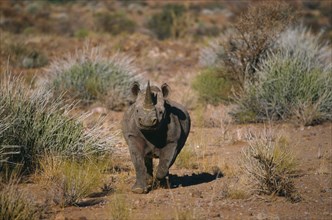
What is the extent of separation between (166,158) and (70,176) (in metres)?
1.25

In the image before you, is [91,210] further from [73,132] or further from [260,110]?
[260,110]

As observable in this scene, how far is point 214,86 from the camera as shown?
57.5 ft

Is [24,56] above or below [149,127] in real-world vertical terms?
below

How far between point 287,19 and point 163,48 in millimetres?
12902

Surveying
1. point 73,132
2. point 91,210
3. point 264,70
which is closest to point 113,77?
point 264,70

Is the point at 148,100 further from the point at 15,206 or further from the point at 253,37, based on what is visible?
the point at 253,37

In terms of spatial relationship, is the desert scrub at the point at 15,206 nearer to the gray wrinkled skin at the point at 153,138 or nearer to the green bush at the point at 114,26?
the gray wrinkled skin at the point at 153,138

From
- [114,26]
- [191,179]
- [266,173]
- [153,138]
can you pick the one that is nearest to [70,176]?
[153,138]

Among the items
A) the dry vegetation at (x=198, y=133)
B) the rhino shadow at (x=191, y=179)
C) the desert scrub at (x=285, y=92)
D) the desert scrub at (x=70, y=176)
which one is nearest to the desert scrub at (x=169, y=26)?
the dry vegetation at (x=198, y=133)

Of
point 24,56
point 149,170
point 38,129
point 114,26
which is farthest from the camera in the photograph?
point 114,26

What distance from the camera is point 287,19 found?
1576cm

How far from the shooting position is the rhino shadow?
30.8 feet

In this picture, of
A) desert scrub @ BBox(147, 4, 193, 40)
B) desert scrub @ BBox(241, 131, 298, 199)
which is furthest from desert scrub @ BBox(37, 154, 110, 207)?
desert scrub @ BBox(147, 4, 193, 40)

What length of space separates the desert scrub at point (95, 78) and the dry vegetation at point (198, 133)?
0.10 feet
